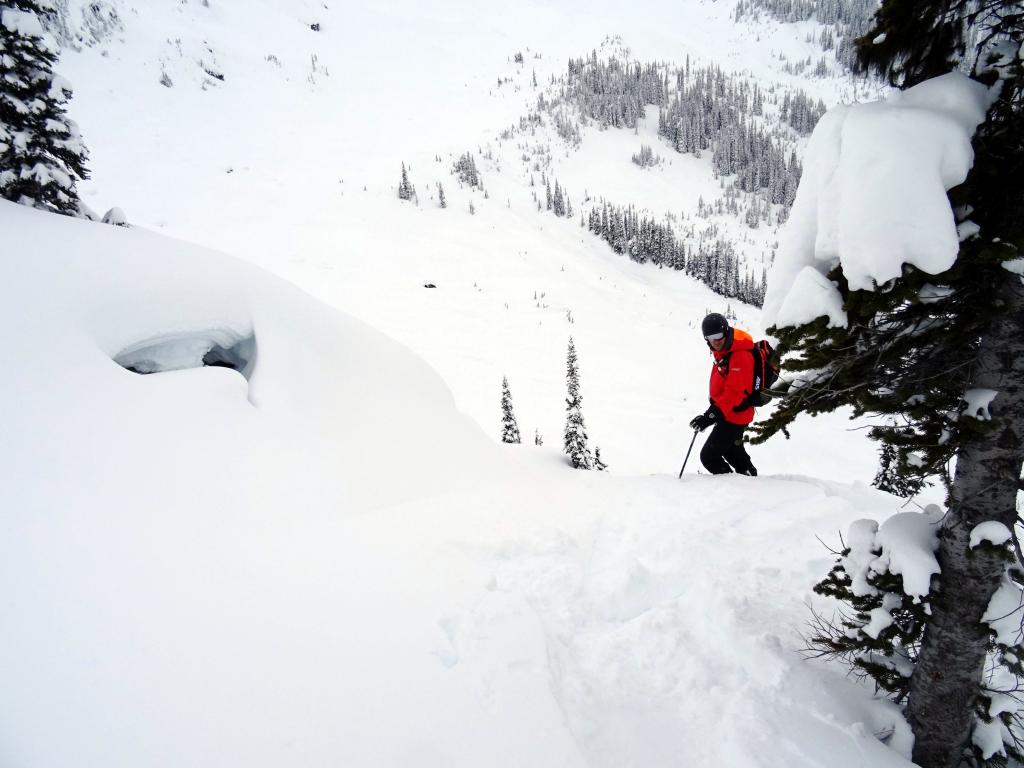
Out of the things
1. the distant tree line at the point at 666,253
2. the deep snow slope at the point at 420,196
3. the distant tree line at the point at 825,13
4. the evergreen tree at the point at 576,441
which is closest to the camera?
the evergreen tree at the point at 576,441

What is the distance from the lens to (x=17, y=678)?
1.84 meters

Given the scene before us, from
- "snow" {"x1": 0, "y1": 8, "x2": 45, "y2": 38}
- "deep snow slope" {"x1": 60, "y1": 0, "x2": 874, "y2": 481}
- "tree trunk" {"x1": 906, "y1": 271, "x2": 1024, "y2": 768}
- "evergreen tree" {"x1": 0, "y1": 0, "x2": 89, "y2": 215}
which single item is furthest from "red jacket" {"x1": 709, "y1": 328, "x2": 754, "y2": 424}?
"snow" {"x1": 0, "y1": 8, "x2": 45, "y2": 38}

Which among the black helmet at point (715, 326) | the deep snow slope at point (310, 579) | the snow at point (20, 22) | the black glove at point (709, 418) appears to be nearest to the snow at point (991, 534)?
the deep snow slope at point (310, 579)

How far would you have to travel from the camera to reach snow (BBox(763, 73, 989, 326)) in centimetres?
159

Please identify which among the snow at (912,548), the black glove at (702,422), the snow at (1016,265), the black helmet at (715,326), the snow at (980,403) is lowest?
the black glove at (702,422)

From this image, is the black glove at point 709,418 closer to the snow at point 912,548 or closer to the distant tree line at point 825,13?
the snow at point 912,548

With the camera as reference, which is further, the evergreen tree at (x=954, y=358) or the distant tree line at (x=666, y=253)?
the distant tree line at (x=666, y=253)

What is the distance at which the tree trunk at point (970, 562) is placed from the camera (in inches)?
74.5

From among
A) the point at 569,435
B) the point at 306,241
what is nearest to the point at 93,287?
the point at 569,435

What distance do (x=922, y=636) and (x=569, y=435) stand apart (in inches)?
307

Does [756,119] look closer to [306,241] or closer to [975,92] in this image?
[306,241]

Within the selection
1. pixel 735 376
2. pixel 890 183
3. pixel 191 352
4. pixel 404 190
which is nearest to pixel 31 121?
pixel 191 352

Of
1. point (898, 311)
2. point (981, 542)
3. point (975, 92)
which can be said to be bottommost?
point (981, 542)

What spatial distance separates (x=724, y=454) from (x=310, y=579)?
16.9ft
